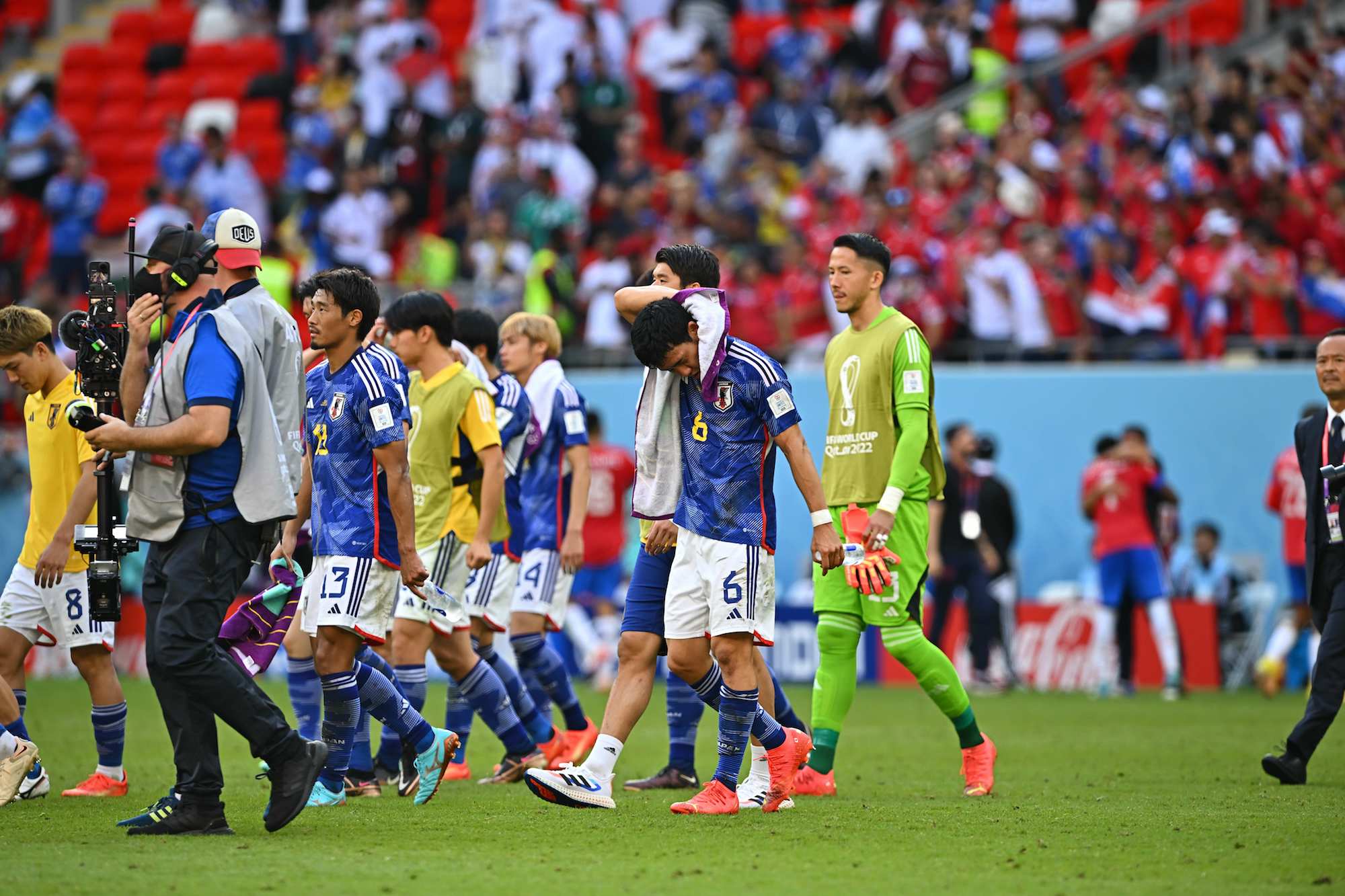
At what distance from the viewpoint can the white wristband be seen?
332 inches

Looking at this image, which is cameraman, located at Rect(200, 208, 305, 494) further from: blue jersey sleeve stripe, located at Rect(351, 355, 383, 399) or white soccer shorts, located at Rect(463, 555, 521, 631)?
white soccer shorts, located at Rect(463, 555, 521, 631)

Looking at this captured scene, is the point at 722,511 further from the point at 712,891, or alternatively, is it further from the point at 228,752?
the point at 228,752

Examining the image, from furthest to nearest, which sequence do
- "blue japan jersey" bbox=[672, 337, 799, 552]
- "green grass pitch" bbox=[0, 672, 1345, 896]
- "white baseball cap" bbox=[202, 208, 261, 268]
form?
"blue japan jersey" bbox=[672, 337, 799, 552] → "white baseball cap" bbox=[202, 208, 261, 268] → "green grass pitch" bbox=[0, 672, 1345, 896]

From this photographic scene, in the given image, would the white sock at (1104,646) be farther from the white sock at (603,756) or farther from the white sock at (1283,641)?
the white sock at (603,756)

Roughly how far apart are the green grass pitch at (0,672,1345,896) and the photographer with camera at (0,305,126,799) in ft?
1.00

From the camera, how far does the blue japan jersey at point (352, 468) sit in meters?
8.13

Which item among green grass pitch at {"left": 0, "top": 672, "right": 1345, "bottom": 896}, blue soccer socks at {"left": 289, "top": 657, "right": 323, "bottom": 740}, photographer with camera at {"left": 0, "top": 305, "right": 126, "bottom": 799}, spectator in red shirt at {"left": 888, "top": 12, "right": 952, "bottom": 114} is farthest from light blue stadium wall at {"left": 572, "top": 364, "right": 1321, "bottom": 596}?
photographer with camera at {"left": 0, "top": 305, "right": 126, "bottom": 799}

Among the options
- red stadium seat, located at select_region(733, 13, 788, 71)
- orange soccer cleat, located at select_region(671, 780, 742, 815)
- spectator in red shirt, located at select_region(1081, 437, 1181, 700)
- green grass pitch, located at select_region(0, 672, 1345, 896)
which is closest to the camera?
green grass pitch, located at select_region(0, 672, 1345, 896)

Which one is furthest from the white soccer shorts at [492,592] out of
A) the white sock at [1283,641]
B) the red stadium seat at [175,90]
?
the red stadium seat at [175,90]

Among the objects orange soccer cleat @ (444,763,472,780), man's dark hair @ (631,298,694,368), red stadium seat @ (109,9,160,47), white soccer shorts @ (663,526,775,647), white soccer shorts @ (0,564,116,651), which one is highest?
red stadium seat @ (109,9,160,47)

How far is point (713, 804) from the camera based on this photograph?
802 centimetres

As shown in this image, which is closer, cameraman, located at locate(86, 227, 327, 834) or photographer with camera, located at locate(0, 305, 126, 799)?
cameraman, located at locate(86, 227, 327, 834)

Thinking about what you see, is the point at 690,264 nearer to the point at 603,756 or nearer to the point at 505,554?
the point at 603,756

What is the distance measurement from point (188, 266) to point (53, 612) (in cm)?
257
